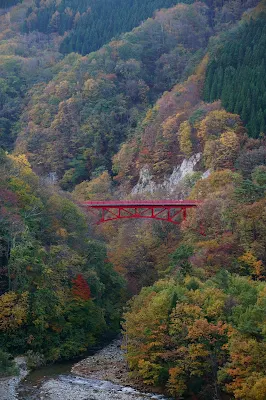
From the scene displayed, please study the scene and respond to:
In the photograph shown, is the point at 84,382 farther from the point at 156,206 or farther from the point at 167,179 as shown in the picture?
the point at 167,179

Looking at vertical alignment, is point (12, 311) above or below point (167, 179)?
below

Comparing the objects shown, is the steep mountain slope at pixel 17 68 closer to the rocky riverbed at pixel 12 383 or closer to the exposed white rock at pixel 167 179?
the exposed white rock at pixel 167 179

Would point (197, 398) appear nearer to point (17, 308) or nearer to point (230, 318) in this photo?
A: point (230, 318)

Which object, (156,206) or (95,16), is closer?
(156,206)

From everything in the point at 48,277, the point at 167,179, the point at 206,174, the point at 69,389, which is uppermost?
the point at 206,174

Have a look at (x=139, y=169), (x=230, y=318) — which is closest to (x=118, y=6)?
(x=139, y=169)

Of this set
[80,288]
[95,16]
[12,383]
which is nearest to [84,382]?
[12,383]

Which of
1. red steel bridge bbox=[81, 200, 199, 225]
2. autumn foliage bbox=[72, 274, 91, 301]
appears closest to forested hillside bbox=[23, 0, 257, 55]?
red steel bridge bbox=[81, 200, 199, 225]
